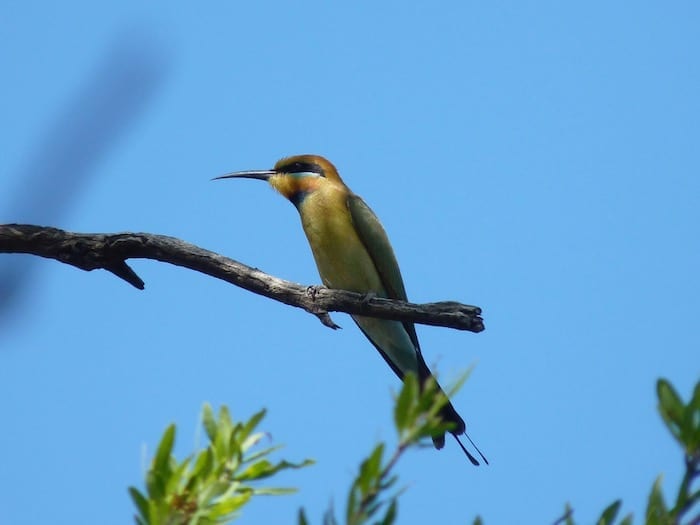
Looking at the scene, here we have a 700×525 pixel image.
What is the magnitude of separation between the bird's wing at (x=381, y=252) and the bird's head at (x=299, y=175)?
358 mm

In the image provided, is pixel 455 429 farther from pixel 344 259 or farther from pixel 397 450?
pixel 397 450

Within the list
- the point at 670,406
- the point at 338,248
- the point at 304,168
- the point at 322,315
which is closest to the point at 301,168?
the point at 304,168

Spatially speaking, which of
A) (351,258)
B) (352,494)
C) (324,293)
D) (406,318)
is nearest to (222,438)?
(352,494)

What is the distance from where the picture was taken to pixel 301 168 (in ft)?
18.7

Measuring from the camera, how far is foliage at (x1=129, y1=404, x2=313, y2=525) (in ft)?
4.95

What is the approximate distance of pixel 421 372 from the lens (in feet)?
17.0

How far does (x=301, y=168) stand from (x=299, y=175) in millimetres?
80

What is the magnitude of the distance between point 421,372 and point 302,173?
1298 mm

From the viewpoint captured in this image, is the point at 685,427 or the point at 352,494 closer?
the point at 352,494

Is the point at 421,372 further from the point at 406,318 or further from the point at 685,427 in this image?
the point at 685,427

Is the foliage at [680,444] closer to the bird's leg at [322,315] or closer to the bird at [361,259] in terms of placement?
the bird's leg at [322,315]

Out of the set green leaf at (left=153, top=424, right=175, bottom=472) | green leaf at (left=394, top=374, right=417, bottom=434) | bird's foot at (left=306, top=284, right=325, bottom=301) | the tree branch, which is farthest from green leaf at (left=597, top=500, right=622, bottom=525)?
bird's foot at (left=306, top=284, right=325, bottom=301)

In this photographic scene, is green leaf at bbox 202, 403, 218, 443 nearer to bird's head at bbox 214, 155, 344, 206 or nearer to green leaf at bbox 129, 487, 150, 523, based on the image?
green leaf at bbox 129, 487, 150, 523

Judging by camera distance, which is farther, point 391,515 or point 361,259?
point 361,259
